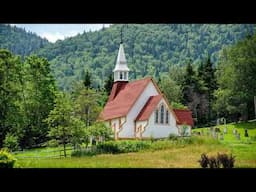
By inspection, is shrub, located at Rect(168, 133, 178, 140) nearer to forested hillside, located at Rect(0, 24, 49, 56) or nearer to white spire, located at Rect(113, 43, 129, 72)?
white spire, located at Rect(113, 43, 129, 72)

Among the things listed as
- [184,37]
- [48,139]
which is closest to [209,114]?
[184,37]

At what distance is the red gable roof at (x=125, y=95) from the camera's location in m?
9.89

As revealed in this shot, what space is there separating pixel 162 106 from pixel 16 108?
107 inches

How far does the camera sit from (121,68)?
32.7ft

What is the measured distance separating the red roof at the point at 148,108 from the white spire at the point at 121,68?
0.64 meters

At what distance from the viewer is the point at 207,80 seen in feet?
32.6

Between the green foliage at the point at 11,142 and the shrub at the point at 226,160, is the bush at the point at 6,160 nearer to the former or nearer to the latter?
the green foliage at the point at 11,142

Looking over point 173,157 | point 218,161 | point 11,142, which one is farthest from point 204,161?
point 11,142

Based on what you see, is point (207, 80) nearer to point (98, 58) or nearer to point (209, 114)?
point (209, 114)

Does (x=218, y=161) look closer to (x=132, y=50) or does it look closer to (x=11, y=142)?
(x=132, y=50)

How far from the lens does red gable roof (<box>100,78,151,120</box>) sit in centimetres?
989

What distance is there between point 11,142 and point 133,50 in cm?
285

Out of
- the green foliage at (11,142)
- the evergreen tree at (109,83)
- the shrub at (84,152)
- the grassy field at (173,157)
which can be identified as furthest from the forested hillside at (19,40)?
the shrub at (84,152)

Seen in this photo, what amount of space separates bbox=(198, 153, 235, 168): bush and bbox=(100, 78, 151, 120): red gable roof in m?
1.87
